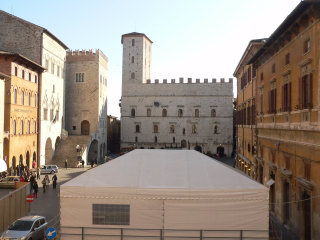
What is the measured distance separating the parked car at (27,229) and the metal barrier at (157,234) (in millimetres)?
3557

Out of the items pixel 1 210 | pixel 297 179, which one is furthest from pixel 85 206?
pixel 297 179

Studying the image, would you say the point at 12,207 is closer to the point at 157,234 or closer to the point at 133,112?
the point at 157,234

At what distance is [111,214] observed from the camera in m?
10.2

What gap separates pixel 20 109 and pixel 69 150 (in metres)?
12.2

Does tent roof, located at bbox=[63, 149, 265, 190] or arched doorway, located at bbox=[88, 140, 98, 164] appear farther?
arched doorway, located at bbox=[88, 140, 98, 164]

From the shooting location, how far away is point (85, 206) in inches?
404

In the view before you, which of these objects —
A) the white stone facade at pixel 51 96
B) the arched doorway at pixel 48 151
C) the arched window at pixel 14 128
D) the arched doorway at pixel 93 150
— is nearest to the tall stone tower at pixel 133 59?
the arched doorway at pixel 93 150

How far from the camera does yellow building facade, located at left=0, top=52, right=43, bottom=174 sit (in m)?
30.2

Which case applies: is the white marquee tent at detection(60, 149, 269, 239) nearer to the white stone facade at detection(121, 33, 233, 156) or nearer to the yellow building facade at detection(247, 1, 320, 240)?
the yellow building facade at detection(247, 1, 320, 240)

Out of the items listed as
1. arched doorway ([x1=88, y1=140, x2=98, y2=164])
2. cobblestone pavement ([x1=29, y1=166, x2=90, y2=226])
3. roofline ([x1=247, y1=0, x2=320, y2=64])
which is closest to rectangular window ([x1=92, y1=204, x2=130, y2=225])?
cobblestone pavement ([x1=29, y1=166, x2=90, y2=226])

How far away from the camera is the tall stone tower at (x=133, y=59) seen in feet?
199

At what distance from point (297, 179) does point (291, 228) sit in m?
2.93

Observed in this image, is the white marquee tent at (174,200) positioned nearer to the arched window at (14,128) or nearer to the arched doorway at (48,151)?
the arched window at (14,128)

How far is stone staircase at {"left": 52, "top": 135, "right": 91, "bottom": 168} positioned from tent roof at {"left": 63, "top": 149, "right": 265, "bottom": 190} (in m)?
31.8
